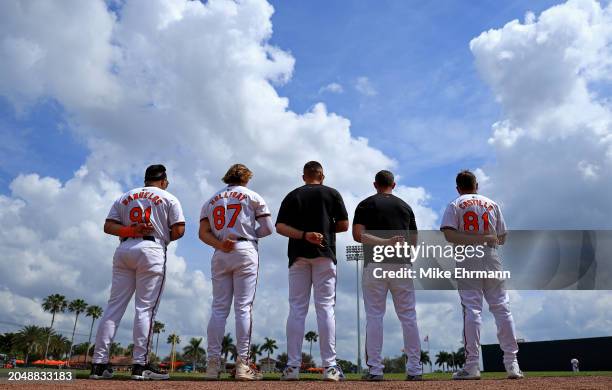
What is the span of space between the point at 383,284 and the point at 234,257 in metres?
1.75

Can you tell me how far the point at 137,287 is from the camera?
5312 millimetres

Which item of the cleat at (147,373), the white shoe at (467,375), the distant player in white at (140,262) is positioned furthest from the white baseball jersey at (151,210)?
the white shoe at (467,375)

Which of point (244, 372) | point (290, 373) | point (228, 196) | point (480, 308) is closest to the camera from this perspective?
point (244, 372)

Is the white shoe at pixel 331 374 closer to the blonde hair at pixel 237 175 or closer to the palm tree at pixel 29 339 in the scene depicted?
the blonde hair at pixel 237 175

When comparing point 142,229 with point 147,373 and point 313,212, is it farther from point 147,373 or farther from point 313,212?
point 313,212

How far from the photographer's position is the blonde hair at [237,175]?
5.82m

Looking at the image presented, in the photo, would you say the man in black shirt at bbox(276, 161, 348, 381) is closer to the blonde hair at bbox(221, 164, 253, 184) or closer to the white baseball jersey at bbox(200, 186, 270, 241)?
the white baseball jersey at bbox(200, 186, 270, 241)

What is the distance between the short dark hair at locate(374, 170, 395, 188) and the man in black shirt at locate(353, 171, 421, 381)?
0.12 metres

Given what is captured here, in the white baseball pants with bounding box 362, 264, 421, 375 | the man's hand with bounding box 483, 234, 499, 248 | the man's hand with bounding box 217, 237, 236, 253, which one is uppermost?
the man's hand with bounding box 483, 234, 499, 248

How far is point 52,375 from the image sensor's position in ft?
14.8

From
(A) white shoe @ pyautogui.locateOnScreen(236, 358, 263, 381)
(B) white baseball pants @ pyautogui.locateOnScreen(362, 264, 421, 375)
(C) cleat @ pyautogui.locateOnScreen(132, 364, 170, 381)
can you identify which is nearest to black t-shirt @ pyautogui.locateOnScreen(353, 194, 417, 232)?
(B) white baseball pants @ pyautogui.locateOnScreen(362, 264, 421, 375)

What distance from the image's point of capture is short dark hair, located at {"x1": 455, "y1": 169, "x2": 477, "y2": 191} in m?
6.34

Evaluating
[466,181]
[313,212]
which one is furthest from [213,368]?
[466,181]

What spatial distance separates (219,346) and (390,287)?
2079 millimetres
